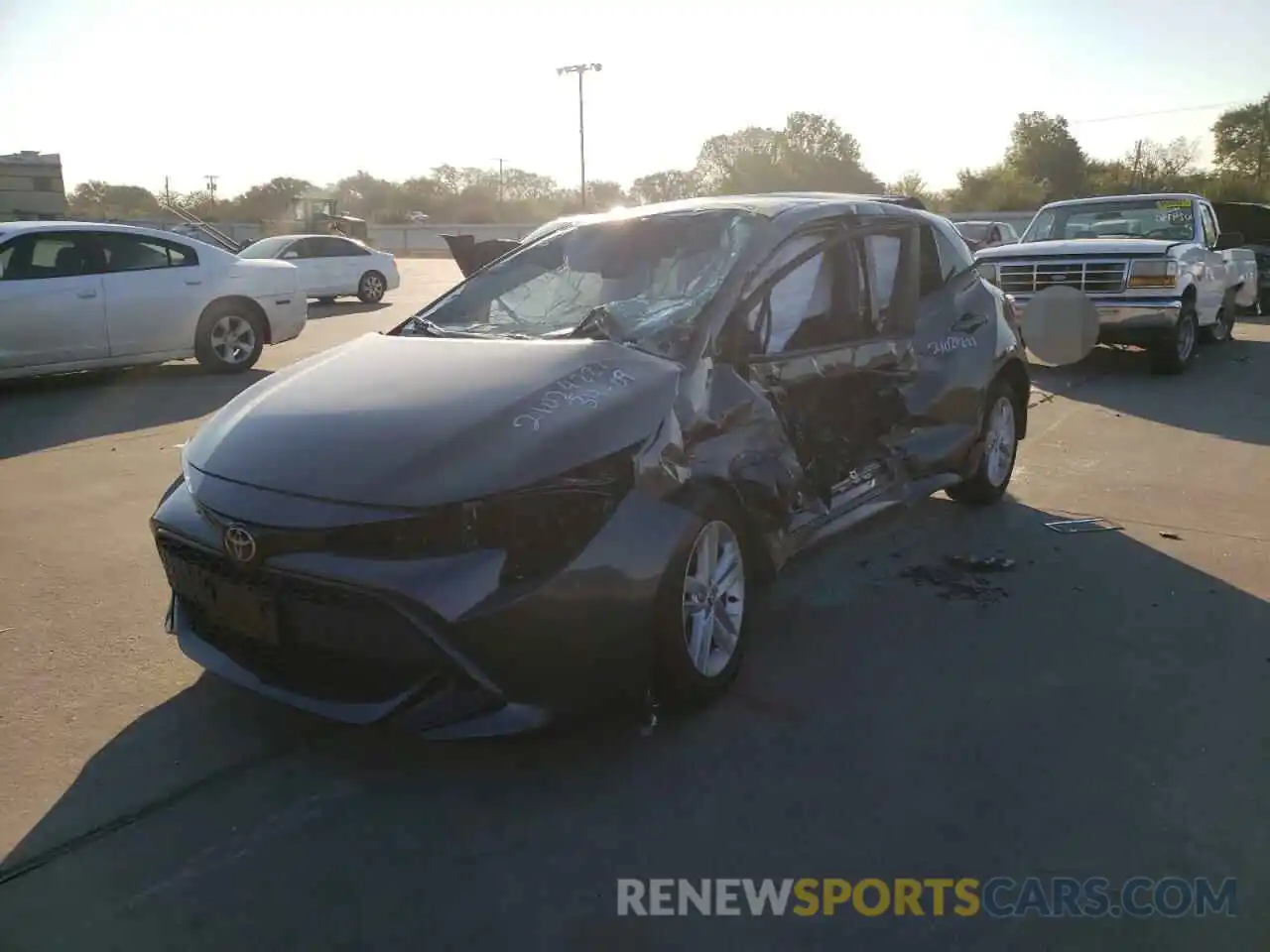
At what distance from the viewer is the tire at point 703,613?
3.18 m

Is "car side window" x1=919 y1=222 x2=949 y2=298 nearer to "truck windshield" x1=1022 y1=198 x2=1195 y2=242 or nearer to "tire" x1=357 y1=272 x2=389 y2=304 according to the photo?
"truck windshield" x1=1022 y1=198 x2=1195 y2=242

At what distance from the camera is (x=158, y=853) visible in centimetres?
270

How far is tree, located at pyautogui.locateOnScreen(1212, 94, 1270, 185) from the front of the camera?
206 ft

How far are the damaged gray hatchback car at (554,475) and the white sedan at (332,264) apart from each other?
638 inches

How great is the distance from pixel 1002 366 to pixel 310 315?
49.3ft

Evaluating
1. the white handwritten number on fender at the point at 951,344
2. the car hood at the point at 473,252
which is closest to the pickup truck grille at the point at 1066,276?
the white handwritten number on fender at the point at 951,344

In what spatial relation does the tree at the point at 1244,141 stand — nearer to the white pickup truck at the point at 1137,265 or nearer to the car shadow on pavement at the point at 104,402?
the white pickup truck at the point at 1137,265

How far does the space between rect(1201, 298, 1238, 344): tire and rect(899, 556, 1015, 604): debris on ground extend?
966 cm

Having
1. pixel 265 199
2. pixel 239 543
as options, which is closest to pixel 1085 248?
pixel 239 543

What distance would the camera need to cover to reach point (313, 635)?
2896 mm

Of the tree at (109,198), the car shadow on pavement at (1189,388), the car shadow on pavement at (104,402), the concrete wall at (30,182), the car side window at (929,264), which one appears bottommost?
the car shadow on pavement at (1189,388)

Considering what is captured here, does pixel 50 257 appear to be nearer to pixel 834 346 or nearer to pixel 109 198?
pixel 834 346

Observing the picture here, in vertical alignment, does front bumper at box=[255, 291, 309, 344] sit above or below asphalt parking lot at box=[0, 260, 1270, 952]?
above

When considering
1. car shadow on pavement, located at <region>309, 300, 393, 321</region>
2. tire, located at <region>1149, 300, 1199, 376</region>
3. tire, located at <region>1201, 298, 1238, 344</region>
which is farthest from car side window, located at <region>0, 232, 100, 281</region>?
tire, located at <region>1201, 298, 1238, 344</region>
